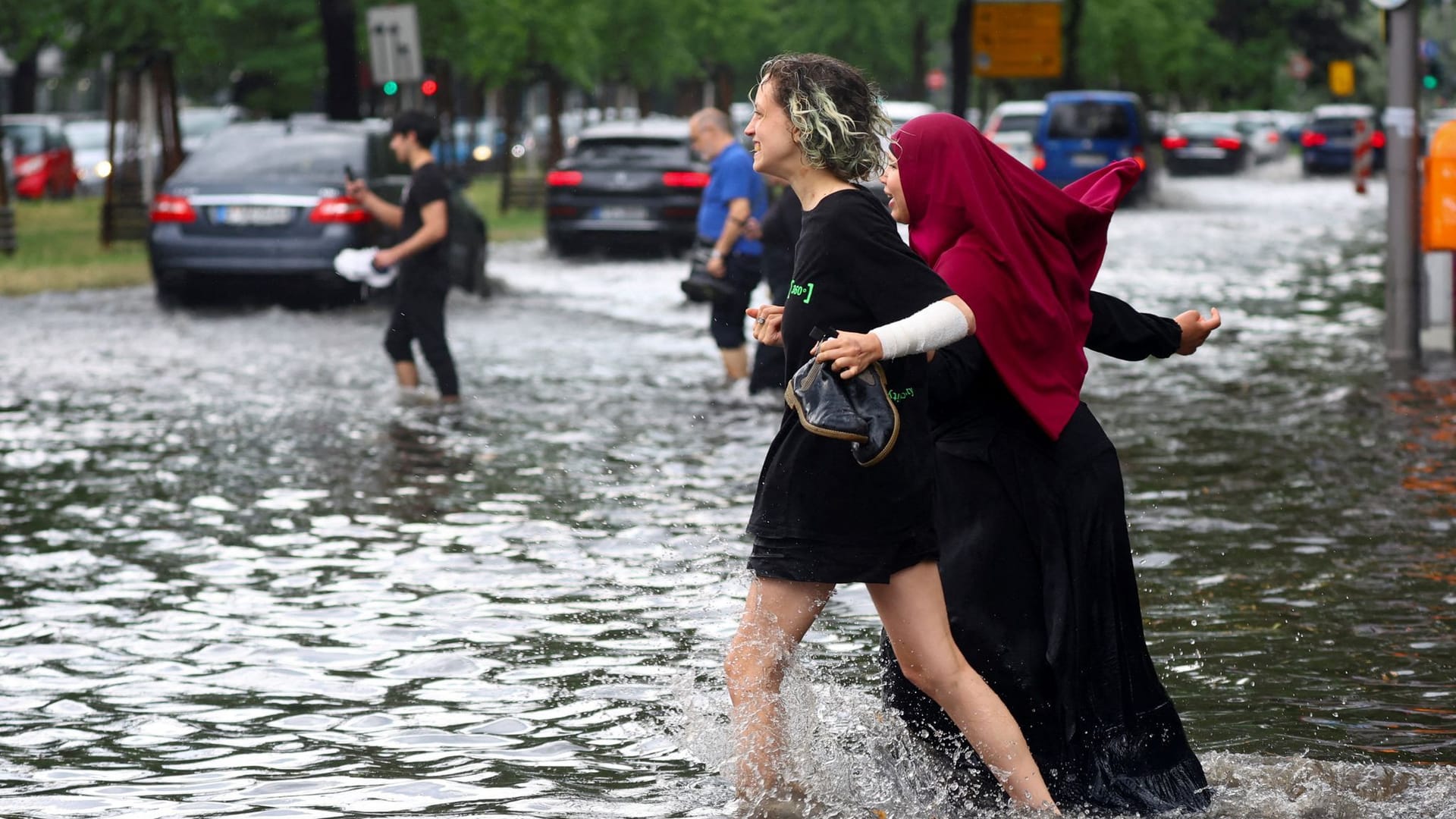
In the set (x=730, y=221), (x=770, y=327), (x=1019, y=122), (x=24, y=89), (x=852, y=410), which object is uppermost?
(x=24, y=89)

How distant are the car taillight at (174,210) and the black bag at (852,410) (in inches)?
589

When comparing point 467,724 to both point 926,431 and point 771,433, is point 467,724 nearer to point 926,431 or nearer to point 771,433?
point 926,431

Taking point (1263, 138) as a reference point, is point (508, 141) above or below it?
above

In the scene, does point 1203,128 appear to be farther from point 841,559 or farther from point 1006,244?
point 841,559

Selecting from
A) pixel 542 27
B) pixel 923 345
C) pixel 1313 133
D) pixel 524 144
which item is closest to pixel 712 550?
pixel 923 345

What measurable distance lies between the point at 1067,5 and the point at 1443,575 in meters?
46.8

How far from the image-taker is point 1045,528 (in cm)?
486

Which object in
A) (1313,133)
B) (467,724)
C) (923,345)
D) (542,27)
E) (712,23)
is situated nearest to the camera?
(923,345)

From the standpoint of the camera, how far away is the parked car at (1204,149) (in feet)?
182

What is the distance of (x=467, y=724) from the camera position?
599 cm


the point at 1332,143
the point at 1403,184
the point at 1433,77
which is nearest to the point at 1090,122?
the point at 1433,77

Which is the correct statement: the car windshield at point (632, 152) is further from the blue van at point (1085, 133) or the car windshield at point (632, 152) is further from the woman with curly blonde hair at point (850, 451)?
the woman with curly blonde hair at point (850, 451)

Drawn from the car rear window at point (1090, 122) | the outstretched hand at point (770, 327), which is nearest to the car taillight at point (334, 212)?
the outstretched hand at point (770, 327)

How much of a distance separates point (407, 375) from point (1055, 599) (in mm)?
8686
